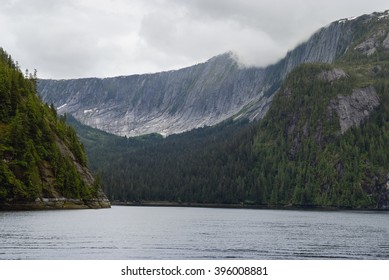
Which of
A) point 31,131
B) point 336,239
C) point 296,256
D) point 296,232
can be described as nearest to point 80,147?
point 31,131

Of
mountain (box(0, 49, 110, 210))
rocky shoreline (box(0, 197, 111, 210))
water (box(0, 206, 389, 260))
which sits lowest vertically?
water (box(0, 206, 389, 260))

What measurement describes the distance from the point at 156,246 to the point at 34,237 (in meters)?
17.8

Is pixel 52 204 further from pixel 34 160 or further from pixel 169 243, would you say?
pixel 169 243

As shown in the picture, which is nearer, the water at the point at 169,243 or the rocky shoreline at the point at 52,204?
the water at the point at 169,243

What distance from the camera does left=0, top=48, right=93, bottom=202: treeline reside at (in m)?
137

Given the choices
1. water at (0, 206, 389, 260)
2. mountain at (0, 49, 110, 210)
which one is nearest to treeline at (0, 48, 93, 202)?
mountain at (0, 49, 110, 210)

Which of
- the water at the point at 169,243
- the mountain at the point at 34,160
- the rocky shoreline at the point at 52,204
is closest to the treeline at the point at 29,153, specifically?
the mountain at the point at 34,160

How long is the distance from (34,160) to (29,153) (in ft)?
9.97

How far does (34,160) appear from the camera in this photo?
145750 millimetres

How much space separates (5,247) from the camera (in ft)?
225

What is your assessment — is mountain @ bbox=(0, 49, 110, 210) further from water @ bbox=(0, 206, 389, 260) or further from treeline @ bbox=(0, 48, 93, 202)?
water @ bbox=(0, 206, 389, 260)

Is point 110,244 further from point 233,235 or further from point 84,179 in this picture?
point 84,179

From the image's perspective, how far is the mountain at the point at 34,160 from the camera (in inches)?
5408

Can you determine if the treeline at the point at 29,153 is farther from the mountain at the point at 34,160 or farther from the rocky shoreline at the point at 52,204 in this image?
the rocky shoreline at the point at 52,204
